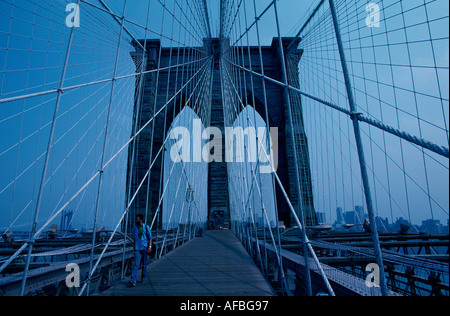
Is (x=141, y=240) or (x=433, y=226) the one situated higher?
(x=433, y=226)

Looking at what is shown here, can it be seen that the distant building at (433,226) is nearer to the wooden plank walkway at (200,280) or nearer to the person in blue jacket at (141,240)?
the wooden plank walkway at (200,280)

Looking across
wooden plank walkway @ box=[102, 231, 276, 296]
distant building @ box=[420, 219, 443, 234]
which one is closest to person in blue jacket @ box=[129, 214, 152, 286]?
wooden plank walkway @ box=[102, 231, 276, 296]

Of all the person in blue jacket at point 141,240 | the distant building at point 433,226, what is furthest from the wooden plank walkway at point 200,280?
the distant building at point 433,226

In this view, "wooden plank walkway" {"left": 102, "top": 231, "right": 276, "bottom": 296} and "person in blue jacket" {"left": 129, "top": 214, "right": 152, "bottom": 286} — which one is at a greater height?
"person in blue jacket" {"left": 129, "top": 214, "right": 152, "bottom": 286}

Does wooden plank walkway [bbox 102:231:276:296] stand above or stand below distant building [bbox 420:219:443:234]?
below

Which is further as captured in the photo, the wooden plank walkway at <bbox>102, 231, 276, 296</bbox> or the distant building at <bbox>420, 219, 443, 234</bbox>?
the distant building at <bbox>420, 219, 443, 234</bbox>

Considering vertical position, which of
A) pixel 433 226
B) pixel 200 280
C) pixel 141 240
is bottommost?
pixel 200 280

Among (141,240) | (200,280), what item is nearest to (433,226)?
(200,280)

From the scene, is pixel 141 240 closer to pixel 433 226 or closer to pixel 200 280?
pixel 200 280

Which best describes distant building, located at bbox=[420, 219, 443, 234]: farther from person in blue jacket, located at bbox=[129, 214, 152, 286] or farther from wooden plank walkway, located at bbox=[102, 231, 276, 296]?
person in blue jacket, located at bbox=[129, 214, 152, 286]
